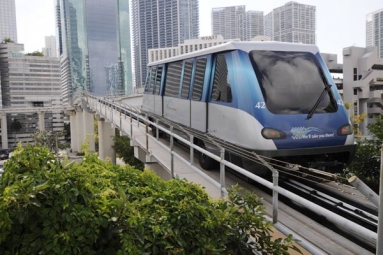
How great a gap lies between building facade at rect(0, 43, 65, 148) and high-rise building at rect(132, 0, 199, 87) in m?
31.6

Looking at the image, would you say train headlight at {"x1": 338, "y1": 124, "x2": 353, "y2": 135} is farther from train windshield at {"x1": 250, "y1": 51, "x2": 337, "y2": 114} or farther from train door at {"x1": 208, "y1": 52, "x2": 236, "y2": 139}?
train door at {"x1": 208, "y1": 52, "x2": 236, "y2": 139}

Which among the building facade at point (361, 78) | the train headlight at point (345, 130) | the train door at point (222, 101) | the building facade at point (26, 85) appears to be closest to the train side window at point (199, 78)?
the train door at point (222, 101)

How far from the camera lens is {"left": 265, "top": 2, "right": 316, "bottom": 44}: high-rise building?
110000 mm

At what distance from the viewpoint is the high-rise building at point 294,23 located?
110000 mm

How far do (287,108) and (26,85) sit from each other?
135m

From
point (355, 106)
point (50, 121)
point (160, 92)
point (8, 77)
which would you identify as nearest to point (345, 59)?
point (355, 106)

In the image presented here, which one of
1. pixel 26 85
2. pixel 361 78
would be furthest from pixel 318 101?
pixel 26 85

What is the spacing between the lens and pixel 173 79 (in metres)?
10.9

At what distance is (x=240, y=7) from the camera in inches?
5630

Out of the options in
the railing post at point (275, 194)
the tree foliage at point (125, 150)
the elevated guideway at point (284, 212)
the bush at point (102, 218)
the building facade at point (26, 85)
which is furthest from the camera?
the building facade at point (26, 85)

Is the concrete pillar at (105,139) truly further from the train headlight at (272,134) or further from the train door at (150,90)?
the train headlight at (272,134)

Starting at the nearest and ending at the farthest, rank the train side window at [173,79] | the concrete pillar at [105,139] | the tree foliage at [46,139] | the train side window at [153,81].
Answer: the train side window at [173,79] → the train side window at [153,81] → the concrete pillar at [105,139] → the tree foliage at [46,139]

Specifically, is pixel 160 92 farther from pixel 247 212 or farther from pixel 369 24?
pixel 369 24

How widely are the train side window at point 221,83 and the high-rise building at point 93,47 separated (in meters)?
118
